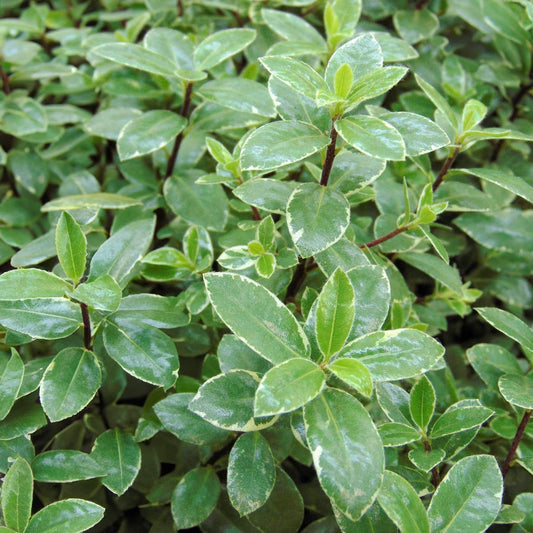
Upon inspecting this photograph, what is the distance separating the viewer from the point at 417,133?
91 cm

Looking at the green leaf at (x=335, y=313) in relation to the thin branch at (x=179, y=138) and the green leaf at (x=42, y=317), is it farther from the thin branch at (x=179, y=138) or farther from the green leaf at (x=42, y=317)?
the thin branch at (x=179, y=138)

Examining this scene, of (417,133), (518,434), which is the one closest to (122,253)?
(417,133)

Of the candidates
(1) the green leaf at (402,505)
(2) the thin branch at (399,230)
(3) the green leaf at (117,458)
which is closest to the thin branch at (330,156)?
(2) the thin branch at (399,230)

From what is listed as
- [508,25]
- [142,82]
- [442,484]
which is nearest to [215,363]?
[442,484]

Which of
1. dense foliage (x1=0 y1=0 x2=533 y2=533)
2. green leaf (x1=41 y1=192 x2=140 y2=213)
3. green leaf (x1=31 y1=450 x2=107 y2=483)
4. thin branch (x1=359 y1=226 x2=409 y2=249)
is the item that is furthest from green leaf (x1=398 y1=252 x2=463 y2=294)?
green leaf (x1=31 y1=450 x2=107 y2=483)

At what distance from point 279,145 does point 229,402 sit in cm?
40

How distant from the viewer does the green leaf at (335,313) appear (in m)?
0.80

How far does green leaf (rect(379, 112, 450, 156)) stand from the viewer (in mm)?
890

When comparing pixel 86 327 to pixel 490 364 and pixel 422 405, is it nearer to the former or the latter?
pixel 422 405

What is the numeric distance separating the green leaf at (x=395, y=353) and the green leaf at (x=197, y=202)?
472 millimetres

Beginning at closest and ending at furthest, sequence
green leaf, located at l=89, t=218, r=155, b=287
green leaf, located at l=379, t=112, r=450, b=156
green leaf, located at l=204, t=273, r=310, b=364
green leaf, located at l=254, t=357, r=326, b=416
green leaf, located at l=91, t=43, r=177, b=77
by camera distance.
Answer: green leaf, located at l=254, t=357, r=326, b=416 < green leaf, located at l=204, t=273, r=310, b=364 < green leaf, located at l=379, t=112, r=450, b=156 < green leaf, located at l=89, t=218, r=155, b=287 < green leaf, located at l=91, t=43, r=177, b=77

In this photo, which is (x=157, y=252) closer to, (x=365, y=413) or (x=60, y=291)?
(x=60, y=291)

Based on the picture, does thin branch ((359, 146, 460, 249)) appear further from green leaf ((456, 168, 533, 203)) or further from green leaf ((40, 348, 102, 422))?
green leaf ((40, 348, 102, 422))

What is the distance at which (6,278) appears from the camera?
84 centimetres
